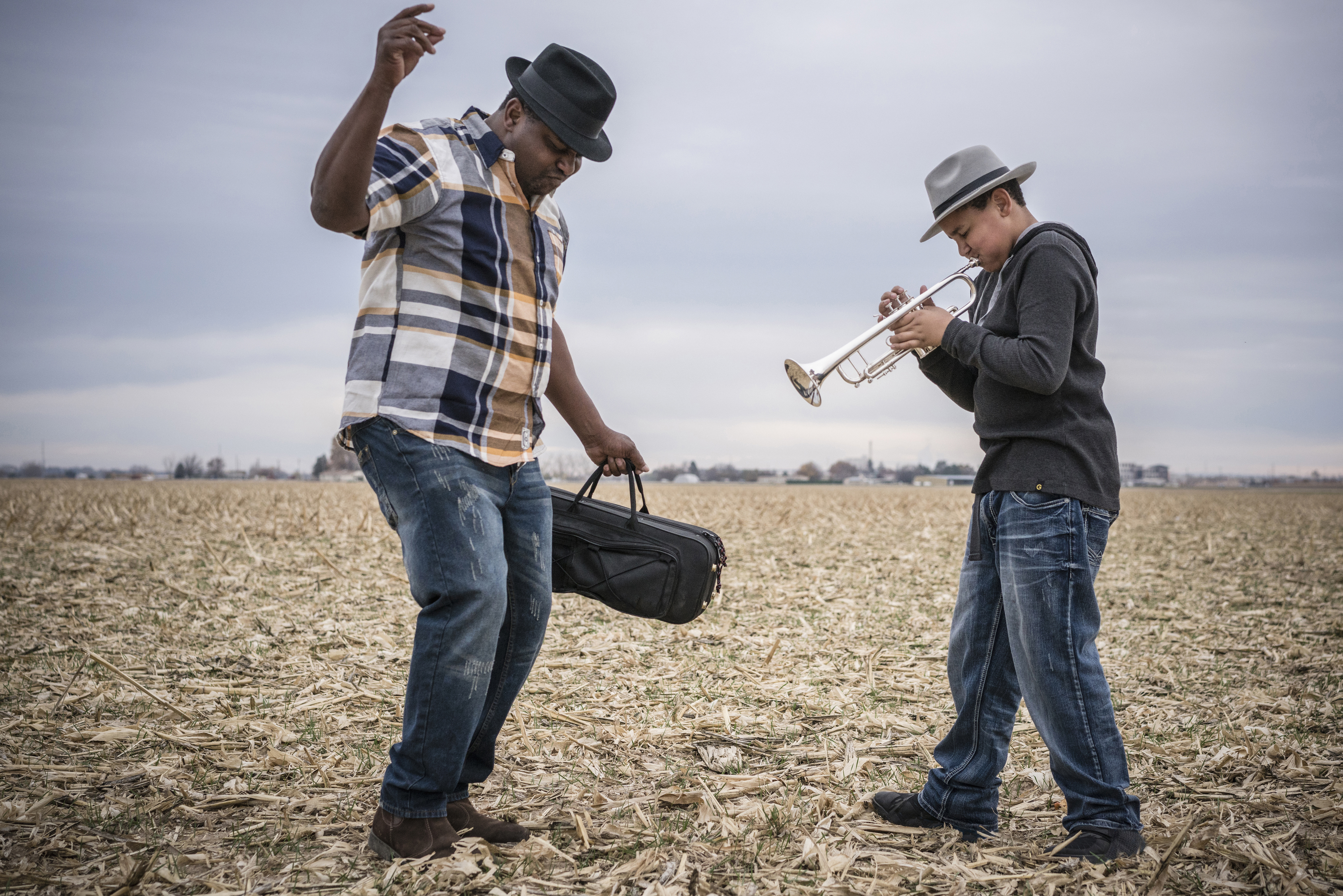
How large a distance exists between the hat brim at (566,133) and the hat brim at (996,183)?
46.8 inches

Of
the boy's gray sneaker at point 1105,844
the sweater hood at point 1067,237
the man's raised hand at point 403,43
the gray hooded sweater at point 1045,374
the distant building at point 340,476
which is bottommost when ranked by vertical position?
the distant building at point 340,476

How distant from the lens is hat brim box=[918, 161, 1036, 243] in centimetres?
295

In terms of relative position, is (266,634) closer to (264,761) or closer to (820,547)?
(264,761)

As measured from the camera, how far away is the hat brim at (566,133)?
2.71 metres

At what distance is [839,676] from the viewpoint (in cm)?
573

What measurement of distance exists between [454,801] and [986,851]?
1.80m

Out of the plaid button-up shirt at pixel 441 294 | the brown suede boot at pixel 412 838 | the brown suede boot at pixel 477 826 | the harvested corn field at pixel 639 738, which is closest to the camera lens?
the plaid button-up shirt at pixel 441 294

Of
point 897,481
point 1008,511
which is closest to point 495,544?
point 1008,511

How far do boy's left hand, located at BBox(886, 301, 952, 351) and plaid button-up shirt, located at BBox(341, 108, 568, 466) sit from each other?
136cm

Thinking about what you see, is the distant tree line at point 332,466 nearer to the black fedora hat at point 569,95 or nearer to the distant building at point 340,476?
the distant building at point 340,476

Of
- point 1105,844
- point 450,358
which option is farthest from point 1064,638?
point 450,358

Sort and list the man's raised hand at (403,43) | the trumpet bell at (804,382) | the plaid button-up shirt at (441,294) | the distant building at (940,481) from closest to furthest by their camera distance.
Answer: the man's raised hand at (403,43) < the plaid button-up shirt at (441,294) < the trumpet bell at (804,382) < the distant building at (940,481)

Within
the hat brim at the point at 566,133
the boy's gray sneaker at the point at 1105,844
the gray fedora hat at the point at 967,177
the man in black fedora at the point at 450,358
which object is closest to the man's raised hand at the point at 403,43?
the man in black fedora at the point at 450,358

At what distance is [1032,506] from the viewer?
2855mm
